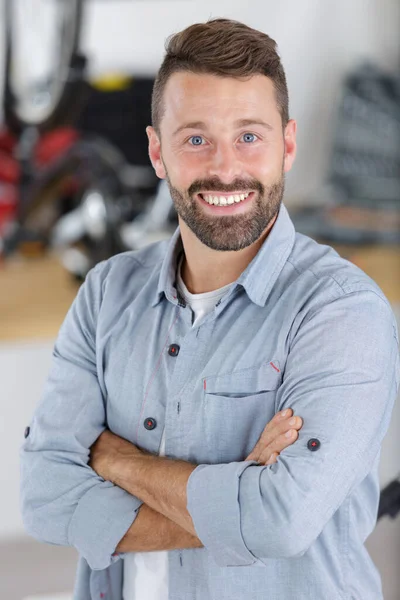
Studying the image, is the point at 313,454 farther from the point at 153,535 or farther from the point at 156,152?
the point at 156,152

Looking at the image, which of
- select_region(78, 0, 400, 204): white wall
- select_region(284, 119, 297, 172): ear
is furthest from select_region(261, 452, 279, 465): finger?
select_region(78, 0, 400, 204): white wall

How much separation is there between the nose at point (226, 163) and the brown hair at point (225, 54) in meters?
0.10

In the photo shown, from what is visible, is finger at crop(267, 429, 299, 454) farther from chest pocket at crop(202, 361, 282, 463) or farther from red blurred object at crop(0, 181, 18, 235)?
red blurred object at crop(0, 181, 18, 235)

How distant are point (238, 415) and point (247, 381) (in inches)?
1.9

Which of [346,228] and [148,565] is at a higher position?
[148,565]

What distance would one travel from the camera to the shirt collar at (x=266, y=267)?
124 cm

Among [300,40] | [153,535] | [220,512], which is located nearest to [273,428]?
[220,512]

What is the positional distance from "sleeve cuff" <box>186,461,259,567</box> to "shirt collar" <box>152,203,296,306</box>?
0.24 metres

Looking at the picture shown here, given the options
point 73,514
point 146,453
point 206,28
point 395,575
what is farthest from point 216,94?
point 395,575

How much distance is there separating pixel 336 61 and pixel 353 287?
2.58 metres

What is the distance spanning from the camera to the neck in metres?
1.30

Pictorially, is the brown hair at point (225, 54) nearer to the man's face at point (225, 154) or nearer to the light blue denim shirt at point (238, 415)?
the man's face at point (225, 154)

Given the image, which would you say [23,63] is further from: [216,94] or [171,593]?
[171,593]

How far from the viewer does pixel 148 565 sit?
129 cm
